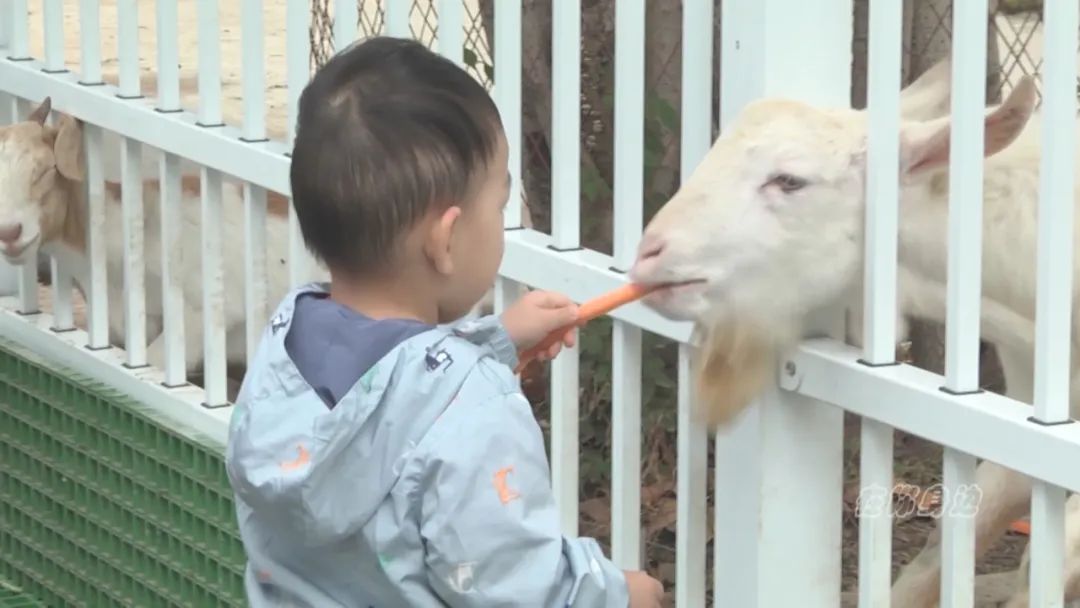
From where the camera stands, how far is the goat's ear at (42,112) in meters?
5.80

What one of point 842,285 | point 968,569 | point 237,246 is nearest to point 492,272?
point 842,285

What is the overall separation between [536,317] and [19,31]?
3.41m

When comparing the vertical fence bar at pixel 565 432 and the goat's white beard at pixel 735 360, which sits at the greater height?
the goat's white beard at pixel 735 360

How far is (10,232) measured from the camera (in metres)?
6.35

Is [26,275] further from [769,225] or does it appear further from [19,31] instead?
[769,225]

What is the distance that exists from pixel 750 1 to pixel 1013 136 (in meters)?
0.50

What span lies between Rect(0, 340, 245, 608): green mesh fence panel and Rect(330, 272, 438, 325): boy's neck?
2.07 meters

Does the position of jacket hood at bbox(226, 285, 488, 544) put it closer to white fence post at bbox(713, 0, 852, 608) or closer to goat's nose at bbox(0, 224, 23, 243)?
white fence post at bbox(713, 0, 852, 608)

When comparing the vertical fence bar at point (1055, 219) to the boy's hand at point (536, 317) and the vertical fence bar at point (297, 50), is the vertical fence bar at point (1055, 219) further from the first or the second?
the vertical fence bar at point (297, 50)

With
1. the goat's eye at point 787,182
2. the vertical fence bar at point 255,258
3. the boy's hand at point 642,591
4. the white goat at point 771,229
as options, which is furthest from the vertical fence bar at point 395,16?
the boy's hand at point 642,591

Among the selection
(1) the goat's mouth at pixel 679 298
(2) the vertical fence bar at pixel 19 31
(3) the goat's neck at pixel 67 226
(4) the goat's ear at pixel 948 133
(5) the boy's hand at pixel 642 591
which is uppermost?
(4) the goat's ear at pixel 948 133

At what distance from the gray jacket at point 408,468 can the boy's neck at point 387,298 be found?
0.04 metres

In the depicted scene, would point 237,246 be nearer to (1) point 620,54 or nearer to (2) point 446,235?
(1) point 620,54

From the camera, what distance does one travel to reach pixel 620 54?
11.9 feet
